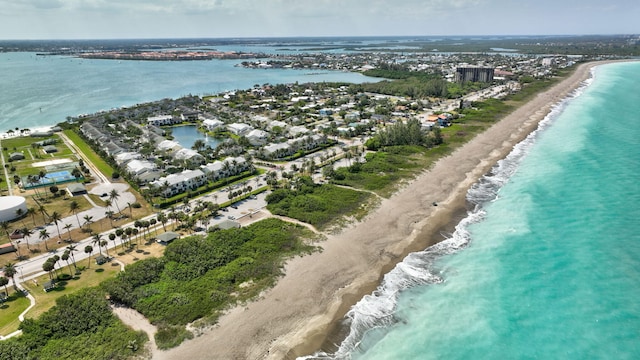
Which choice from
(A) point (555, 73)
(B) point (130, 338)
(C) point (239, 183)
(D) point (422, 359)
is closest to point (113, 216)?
(C) point (239, 183)

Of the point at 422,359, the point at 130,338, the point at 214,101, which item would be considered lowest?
the point at 422,359

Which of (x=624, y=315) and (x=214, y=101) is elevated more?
(x=214, y=101)

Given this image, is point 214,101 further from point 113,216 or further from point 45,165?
point 113,216

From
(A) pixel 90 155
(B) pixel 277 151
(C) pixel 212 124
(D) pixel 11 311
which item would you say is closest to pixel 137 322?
(D) pixel 11 311

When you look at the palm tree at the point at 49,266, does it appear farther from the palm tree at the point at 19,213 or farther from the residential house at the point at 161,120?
the residential house at the point at 161,120

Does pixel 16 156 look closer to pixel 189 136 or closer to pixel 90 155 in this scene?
pixel 90 155

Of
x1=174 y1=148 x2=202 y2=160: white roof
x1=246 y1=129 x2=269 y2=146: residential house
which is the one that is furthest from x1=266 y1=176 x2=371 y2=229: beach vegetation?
x1=246 y1=129 x2=269 y2=146: residential house

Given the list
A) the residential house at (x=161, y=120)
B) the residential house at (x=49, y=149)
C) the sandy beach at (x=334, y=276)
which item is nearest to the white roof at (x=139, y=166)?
the residential house at (x=49, y=149)
